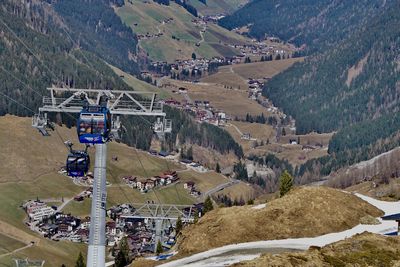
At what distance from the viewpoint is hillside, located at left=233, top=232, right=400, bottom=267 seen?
79500 millimetres

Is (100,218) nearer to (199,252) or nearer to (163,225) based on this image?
(199,252)

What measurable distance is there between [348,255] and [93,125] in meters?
31.1

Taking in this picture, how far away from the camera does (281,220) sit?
371 ft

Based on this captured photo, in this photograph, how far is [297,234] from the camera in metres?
110

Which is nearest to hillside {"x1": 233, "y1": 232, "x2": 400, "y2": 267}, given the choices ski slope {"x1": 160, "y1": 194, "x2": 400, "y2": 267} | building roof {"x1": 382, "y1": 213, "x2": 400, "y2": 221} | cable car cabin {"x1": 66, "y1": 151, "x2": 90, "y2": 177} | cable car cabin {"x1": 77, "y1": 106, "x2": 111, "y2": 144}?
ski slope {"x1": 160, "y1": 194, "x2": 400, "y2": 267}

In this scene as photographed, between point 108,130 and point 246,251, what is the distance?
2536 centimetres

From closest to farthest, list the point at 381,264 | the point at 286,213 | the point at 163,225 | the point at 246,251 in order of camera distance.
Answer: the point at 381,264 < the point at 246,251 < the point at 286,213 < the point at 163,225

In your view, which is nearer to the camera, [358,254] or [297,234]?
[358,254]

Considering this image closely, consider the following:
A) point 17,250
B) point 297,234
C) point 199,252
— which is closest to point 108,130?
point 199,252

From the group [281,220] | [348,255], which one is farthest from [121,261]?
[348,255]

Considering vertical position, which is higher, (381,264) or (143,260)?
(381,264)

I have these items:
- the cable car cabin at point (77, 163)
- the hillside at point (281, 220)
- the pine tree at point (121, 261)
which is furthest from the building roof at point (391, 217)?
the pine tree at point (121, 261)

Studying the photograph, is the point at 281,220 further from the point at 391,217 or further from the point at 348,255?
the point at 348,255

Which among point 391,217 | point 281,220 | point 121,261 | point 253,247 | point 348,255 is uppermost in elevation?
point 391,217
